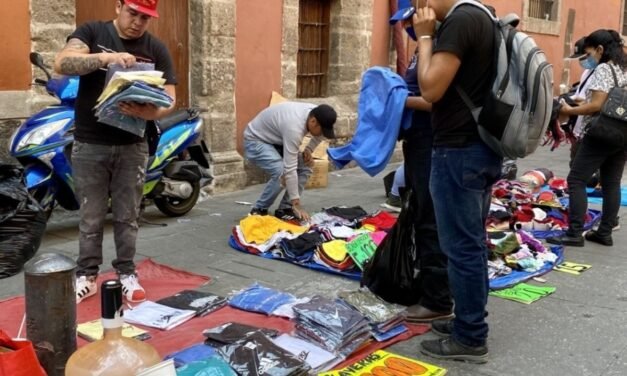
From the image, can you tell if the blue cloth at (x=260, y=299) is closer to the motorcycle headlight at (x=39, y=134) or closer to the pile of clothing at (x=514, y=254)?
the pile of clothing at (x=514, y=254)

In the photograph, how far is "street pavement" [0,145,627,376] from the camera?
353cm

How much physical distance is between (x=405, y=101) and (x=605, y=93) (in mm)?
2290

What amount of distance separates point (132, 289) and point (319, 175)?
4.28m

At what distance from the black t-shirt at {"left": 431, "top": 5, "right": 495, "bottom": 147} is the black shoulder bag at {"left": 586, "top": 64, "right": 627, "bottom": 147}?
8.63ft

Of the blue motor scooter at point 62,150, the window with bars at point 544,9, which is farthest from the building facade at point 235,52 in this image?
the window with bars at point 544,9

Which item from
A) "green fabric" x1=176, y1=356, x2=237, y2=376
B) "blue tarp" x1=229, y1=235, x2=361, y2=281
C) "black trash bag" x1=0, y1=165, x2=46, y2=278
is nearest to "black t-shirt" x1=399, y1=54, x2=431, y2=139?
"blue tarp" x1=229, y1=235, x2=361, y2=281

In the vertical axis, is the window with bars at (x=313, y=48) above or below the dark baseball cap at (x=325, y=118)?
above

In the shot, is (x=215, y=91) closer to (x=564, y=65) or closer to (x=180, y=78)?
(x=180, y=78)

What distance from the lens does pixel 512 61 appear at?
10.6 feet

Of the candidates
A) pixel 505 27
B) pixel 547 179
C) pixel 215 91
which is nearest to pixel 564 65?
pixel 547 179

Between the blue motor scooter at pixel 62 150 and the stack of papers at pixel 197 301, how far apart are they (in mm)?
1616

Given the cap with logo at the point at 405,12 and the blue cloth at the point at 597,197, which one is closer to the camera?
the cap with logo at the point at 405,12

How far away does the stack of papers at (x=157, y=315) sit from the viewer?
3795 mm

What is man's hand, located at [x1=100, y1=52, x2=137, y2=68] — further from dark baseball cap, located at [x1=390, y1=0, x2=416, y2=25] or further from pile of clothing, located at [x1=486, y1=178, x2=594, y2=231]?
pile of clothing, located at [x1=486, y1=178, x2=594, y2=231]
